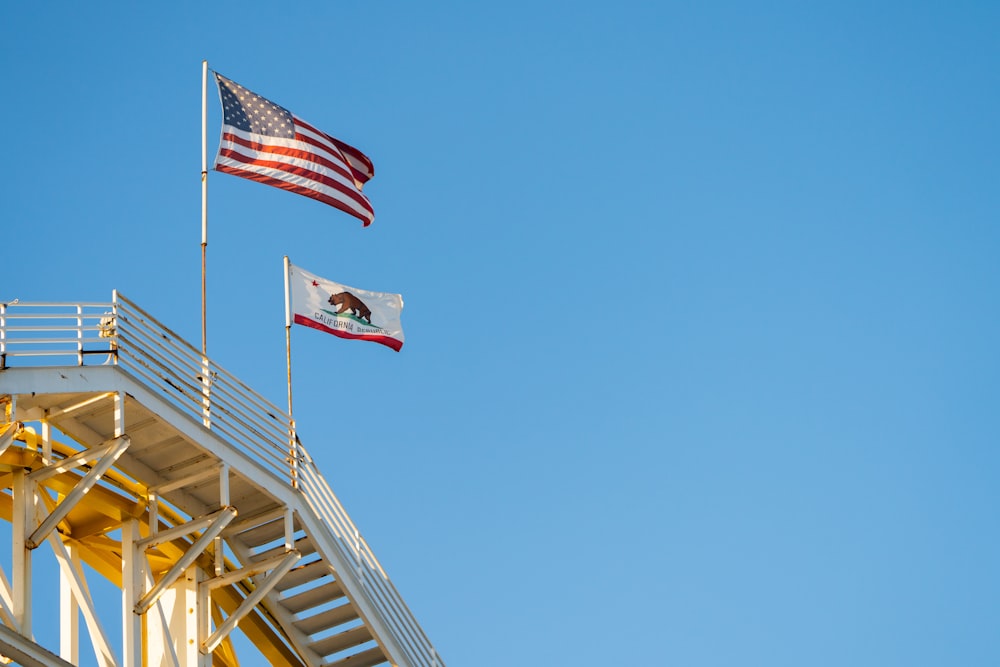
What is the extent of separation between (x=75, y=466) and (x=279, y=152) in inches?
360

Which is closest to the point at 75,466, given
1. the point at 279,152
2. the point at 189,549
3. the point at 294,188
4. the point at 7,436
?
the point at 7,436

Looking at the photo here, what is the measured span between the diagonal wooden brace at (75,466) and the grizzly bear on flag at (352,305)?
852 cm

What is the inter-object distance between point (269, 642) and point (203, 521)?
173 inches

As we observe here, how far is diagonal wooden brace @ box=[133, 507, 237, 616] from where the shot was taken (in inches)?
995

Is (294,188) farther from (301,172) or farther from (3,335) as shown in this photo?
(3,335)

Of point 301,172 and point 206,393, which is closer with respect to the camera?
point 206,393

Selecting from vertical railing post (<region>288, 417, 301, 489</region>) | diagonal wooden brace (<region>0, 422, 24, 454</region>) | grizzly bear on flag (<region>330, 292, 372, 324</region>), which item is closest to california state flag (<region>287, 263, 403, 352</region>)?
grizzly bear on flag (<region>330, 292, 372, 324</region>)

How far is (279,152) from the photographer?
32.0 m

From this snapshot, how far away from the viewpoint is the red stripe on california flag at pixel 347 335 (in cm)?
3219

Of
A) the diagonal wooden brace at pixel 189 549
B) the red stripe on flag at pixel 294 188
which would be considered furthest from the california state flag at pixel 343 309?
the diagonal wooden brace at pixel 189 549

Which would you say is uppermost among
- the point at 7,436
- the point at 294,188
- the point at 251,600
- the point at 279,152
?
the point at 279,152

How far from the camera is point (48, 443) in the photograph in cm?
2470

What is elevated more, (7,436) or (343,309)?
(343,309)

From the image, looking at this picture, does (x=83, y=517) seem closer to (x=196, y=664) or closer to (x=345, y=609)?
(x=196, y=664)
